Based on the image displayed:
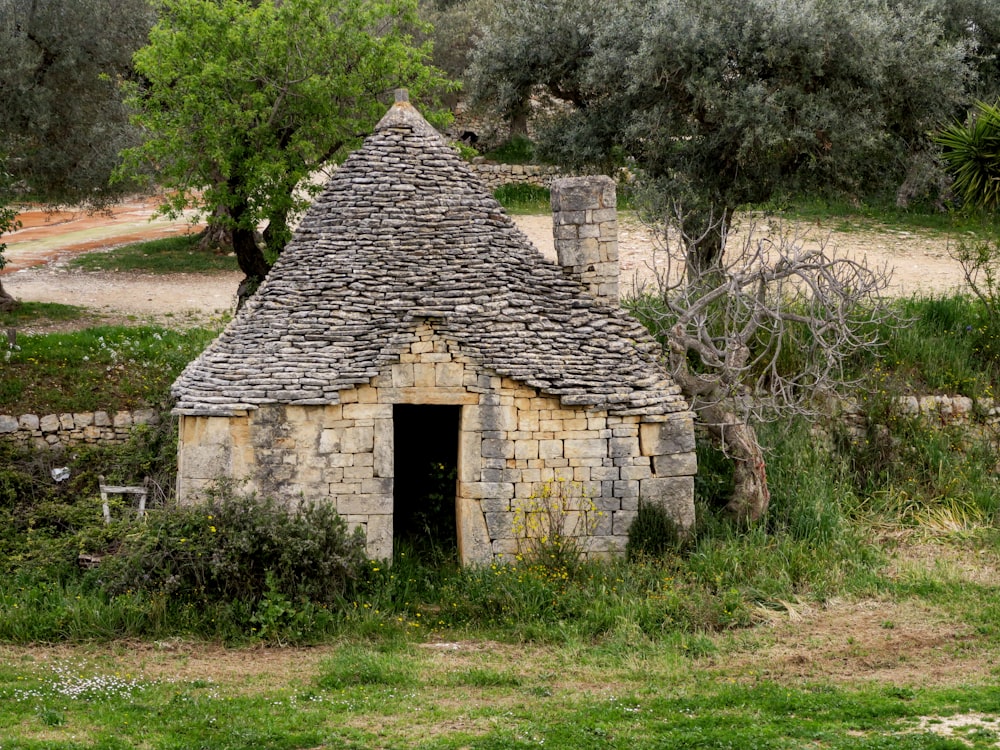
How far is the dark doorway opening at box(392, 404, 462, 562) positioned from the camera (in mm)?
13405

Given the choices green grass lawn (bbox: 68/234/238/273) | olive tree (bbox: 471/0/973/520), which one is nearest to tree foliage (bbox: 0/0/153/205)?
green grass lawn (bbox: 68/234/238/273)

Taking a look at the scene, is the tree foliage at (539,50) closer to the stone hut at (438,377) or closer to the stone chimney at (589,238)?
the stone chimney at (589,238)

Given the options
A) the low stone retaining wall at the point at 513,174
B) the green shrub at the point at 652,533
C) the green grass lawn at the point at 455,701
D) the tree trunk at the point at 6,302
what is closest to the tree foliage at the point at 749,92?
the green shrub at the point at 652,533

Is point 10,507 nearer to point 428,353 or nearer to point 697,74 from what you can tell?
point 428,353

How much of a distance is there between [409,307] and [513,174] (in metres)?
16.3

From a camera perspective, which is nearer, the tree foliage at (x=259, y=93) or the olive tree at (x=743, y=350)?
the olive tree at (x=743, y=350)

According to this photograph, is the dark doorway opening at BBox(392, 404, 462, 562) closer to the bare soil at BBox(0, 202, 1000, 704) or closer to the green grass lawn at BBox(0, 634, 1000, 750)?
the bare soil at BBox(0, 202, 1000, 704)

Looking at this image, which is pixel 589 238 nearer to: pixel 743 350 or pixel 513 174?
pixel 743 350

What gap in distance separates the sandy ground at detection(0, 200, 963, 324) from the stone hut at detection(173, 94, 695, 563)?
561 cm

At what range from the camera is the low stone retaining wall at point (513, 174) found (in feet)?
92.7

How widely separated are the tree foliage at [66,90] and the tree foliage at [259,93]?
9.07ft

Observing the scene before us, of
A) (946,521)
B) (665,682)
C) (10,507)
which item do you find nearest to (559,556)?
(665,682)

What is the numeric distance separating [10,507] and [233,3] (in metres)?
7.66

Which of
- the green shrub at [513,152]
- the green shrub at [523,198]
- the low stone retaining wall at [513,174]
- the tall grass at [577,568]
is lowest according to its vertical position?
the tall grass at [577,568]
